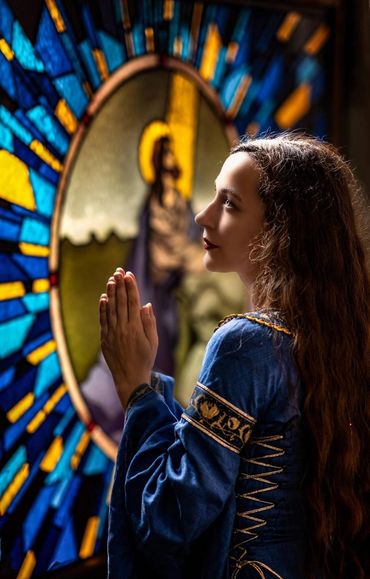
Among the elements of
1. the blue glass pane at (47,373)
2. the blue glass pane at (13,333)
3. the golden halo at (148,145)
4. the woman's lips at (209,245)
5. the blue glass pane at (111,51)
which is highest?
the blue glass pane at (111,51)

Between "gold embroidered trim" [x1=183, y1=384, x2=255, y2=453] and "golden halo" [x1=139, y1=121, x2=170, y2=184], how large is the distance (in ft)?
3.15

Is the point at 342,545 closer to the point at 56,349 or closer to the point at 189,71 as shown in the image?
the point at 56,349

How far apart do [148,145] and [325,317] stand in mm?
912

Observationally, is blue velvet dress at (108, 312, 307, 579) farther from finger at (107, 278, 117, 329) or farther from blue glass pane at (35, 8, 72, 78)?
blue glass pane at (35, 8, 72, 78)

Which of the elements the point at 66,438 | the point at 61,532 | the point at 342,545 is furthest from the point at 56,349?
the point at 342,545

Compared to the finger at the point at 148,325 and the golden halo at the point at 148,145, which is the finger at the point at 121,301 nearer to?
the finger at the point at 148,325

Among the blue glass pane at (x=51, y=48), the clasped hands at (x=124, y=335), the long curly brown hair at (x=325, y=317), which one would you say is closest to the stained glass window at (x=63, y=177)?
the blue glass pane at (x=51, y=48)

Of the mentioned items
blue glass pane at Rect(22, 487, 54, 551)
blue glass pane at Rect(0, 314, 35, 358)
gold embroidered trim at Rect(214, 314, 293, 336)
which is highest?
blue glass pane at Rect(0, 314, 35, 358)

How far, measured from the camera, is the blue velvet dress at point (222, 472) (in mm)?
1110

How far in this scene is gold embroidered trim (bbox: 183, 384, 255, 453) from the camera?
112 centimetres

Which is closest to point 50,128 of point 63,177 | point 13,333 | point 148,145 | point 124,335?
point 63,177

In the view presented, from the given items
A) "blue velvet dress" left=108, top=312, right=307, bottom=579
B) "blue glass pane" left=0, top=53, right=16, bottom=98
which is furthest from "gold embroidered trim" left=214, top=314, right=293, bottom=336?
"blue glass pane" left=0, top=53, right=16, bottom=98

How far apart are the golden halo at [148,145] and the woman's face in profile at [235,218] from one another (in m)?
0.67

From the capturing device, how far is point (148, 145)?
1985 mm
